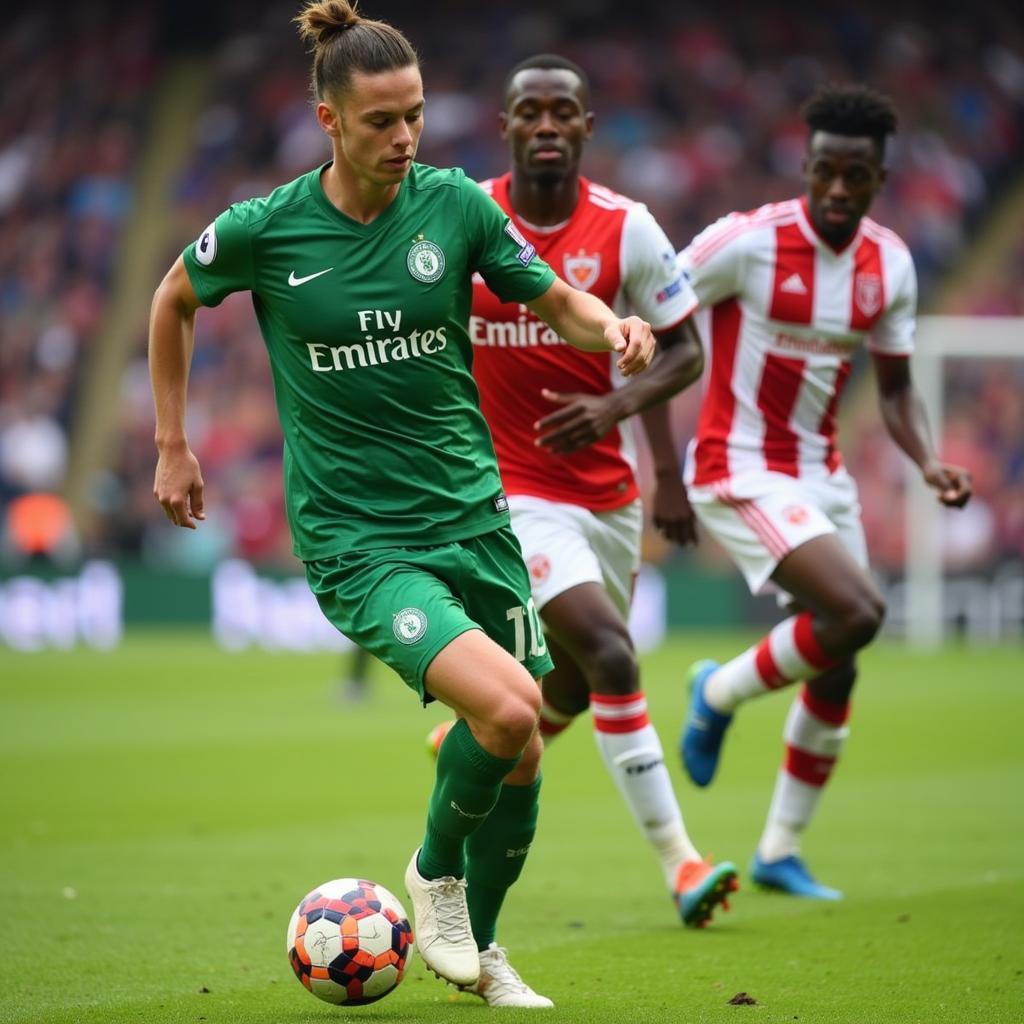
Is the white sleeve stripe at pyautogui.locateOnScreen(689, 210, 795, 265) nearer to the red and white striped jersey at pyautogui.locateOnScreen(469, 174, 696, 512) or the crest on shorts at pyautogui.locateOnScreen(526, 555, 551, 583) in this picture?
the red and white striped jersey at pyautogui.locateOnScreen(469, 174, 696, 512)

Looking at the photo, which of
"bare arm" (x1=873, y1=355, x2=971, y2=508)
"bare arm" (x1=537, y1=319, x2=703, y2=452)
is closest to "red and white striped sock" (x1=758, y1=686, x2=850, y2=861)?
"bare arm" (x1=873, y1=355, x2=971, y2=508)

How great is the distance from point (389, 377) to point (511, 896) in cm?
274

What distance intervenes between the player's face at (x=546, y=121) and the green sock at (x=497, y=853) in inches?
92.1

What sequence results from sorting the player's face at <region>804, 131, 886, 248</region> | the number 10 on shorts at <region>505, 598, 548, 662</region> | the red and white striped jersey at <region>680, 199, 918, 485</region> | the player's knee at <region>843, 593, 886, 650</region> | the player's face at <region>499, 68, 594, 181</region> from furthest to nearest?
1. the red and white striped jersey at <region>680, 199, 918, 485</region>
2. the player's face at <region>804, 131, 886, 248</region>
3. the player's knee at <region>843, 593, 886, 650</region>
4. the player's face at <region>499, 68, 594, 181</region>
5. the number 10 on shorts at <region>505, 598, 548, 662</region>

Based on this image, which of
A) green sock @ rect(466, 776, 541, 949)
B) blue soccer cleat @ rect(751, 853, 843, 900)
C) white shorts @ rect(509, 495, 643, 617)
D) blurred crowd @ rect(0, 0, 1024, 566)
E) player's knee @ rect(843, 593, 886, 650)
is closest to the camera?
green sock @ rect(466, 776, 541, 949)

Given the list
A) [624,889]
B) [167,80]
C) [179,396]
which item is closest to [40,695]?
[624,889]

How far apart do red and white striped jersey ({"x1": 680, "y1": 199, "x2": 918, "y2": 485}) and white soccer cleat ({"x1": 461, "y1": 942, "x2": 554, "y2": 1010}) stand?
9.45 feet

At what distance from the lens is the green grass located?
16.9 ft

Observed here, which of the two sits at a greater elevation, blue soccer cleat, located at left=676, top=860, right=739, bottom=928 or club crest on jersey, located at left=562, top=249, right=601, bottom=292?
club crest on jersey, located at left=562, top=249, right=601, bottom=292

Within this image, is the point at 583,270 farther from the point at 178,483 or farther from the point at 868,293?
the point at 178,483

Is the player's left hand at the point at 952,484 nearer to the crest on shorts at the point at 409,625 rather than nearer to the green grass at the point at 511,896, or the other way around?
the green grass at the point at 511,896

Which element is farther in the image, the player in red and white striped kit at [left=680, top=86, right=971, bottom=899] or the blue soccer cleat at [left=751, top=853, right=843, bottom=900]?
the player in red and white striped kit at [left=680, top=86, right=971, bottom=899]

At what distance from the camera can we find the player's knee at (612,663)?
6312 mm

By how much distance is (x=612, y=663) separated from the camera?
6320 mm
